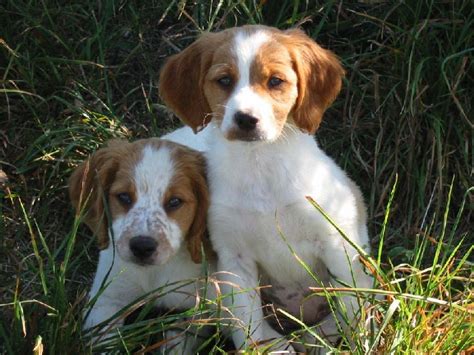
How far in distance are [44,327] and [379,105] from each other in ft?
9.75

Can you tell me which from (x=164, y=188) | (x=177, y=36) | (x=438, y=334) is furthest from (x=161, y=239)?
(x=177, y=36)

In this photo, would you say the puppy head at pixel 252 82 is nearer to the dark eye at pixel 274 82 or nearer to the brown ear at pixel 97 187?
the dark eye at pixel 274 82

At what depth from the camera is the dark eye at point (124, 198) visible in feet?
17.9

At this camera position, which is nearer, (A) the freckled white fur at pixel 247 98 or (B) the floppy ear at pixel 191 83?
(A) the freckled white fur at pixel 247 98

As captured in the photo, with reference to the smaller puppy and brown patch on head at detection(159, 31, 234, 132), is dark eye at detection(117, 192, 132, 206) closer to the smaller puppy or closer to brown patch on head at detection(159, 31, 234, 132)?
the smaller puppy

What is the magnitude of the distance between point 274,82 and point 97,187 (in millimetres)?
1213

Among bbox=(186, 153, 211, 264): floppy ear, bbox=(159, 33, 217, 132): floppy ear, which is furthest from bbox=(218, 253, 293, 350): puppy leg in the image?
bbox=(159, 33, 217, 132): floppy ear

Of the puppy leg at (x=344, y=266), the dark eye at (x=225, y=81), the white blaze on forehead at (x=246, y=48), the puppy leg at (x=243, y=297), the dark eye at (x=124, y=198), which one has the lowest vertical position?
the puppy leg at (x=243, y=297)

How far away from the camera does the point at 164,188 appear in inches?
214

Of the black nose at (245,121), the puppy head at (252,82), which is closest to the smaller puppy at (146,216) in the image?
the puppy head at (252,82)

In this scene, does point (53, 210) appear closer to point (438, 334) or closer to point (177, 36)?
point (177, 36)

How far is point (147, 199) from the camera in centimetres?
542

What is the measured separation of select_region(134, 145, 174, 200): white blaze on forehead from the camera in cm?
543

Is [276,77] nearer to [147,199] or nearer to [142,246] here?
[147,199]
